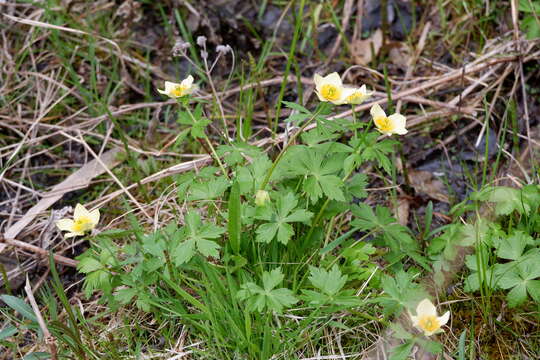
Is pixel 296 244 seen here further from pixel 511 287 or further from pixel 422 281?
pixel 511 287

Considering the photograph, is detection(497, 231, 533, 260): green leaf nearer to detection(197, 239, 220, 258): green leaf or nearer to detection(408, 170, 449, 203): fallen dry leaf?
detection(408, 170, 449, 203): fallen dry leaf

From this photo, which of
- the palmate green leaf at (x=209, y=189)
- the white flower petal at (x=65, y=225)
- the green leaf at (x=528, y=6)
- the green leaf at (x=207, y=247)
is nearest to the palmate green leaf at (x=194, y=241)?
the green leaf at (x=207, y=247)

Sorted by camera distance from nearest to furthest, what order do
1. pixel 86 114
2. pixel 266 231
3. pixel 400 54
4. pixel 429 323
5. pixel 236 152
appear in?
pixel 429 323
pixel 266 231
pixel 236 152
pixel 86 114
pixel 400 54

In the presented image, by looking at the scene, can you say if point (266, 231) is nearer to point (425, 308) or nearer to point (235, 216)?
point (235, 216)

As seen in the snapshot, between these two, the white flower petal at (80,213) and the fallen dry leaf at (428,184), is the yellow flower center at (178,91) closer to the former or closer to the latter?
the white flower petal at (80,213)

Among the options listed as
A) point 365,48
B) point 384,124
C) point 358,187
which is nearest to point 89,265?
point 358,187

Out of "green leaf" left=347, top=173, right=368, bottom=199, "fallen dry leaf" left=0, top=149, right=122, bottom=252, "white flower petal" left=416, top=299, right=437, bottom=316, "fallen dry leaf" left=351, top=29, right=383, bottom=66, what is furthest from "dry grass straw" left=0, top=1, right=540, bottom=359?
"white flower petal" left=416, top=299, right=437, bottom=316
